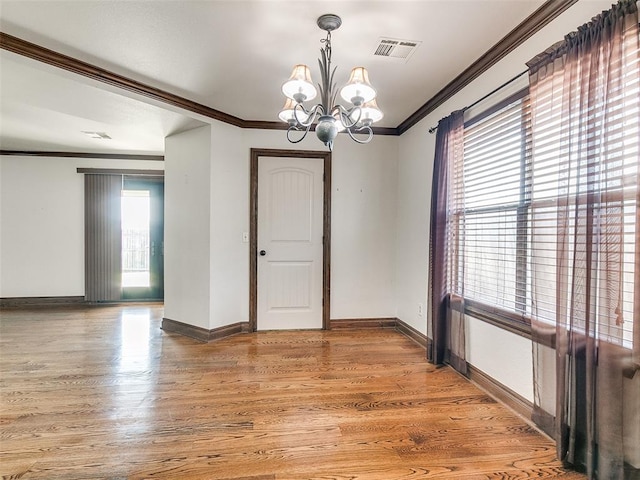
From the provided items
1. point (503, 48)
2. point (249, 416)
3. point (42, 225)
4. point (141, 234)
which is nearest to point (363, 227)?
point (503, 48)

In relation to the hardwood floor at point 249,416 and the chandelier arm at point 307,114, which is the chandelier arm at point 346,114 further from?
the hardwood floor at point 249,416

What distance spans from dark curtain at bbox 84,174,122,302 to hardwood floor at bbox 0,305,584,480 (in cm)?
179

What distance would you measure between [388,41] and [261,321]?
3122 mm

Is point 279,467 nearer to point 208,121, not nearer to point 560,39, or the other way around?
point 560,39

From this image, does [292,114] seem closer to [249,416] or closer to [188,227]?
[249,416]

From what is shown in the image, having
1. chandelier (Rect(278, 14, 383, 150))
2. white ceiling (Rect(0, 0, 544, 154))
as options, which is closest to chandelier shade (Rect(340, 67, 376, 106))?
chandelier (Rect(278, 14, 383, 150))

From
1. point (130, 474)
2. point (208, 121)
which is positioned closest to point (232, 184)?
point (208, 121)

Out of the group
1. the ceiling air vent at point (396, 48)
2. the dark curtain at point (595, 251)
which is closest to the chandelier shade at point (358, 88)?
the ceiling air vent at point (396, 48)

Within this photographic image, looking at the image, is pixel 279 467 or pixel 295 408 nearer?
pixel 279 467

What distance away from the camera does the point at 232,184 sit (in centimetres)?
376

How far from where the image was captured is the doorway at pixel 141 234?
208 inches

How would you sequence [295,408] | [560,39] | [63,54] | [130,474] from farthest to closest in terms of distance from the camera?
[63,54] → [295,408] → [560,39] → [130,474]

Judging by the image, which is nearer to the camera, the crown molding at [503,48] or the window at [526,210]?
the window at [526,210]

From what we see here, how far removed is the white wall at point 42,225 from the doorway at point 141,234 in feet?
1.65
